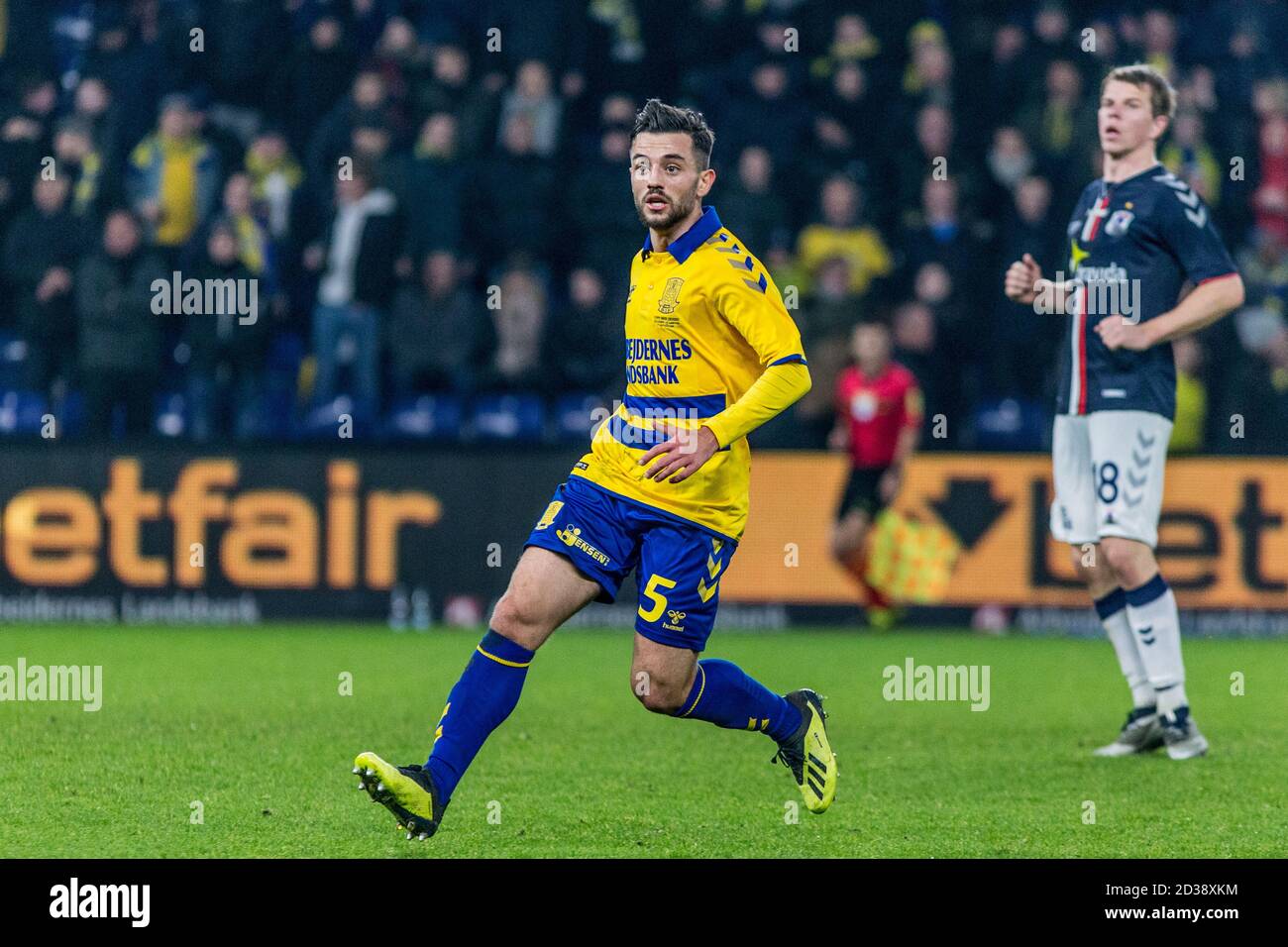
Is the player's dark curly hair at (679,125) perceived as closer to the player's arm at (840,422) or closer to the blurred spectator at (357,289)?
the player's arm at (840,422)

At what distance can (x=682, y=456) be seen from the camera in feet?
18.8

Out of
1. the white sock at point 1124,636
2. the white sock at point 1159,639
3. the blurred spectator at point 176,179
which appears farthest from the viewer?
the blurred spectator at point 176,179

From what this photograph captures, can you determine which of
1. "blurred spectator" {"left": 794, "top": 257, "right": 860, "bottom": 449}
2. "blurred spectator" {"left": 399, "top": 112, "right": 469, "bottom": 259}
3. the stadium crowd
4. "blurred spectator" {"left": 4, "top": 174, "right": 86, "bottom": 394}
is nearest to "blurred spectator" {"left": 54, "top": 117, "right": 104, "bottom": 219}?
the stadium crowd

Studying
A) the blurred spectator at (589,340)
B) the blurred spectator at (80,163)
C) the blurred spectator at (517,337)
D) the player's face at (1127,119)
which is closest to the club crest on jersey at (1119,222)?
the player's face at (1127,119)

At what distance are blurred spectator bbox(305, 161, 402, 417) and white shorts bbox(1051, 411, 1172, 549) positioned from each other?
22.0 feet

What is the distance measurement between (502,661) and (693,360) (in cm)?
108

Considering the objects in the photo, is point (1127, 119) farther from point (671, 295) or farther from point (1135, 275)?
point (671, 295)

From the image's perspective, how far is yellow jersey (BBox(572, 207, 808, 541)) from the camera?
604 centimetres

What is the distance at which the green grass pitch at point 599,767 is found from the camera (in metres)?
5.93

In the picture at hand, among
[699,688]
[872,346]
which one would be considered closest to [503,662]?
[699,688]

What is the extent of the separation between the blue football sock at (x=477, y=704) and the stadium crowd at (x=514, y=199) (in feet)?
25.0

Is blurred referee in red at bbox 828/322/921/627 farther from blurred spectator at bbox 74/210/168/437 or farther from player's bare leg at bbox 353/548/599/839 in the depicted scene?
player's bare leg at bbox 353/548/599/839

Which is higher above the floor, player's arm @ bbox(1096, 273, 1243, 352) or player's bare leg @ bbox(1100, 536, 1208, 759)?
player's arm @ bbox(1096, 273, 1243, 352)
